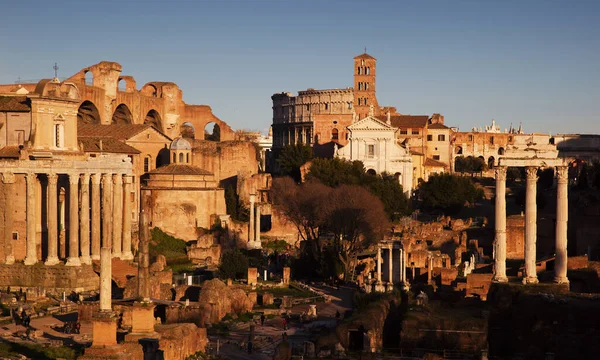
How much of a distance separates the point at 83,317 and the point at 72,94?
1592 centimetres

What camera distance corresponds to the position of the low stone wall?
49.4m

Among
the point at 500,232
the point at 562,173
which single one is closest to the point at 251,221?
the point at 500,232

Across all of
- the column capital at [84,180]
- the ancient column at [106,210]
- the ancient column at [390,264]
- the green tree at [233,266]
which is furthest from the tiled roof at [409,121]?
the column capital at [84,180]

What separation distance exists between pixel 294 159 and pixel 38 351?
50.1 meters

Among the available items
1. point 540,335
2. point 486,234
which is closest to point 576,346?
point 540,335

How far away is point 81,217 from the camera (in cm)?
5125

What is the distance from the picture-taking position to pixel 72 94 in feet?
176

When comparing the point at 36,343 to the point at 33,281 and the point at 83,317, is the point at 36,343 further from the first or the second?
the point at 33,281

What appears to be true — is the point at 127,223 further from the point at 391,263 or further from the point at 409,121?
the point at 409,121

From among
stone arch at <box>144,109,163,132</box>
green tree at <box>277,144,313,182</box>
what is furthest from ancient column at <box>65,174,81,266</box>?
stone arch at <box>144,109,163,132</box>

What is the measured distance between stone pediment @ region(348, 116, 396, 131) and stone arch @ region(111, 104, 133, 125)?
1743 centimetres

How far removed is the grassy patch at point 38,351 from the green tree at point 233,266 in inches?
729

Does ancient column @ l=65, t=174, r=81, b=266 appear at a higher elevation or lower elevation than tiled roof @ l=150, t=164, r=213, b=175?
lower

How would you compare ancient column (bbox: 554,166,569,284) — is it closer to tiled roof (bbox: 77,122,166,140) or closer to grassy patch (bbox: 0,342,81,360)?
grassy patch (bbox: 0,342,81,360)
